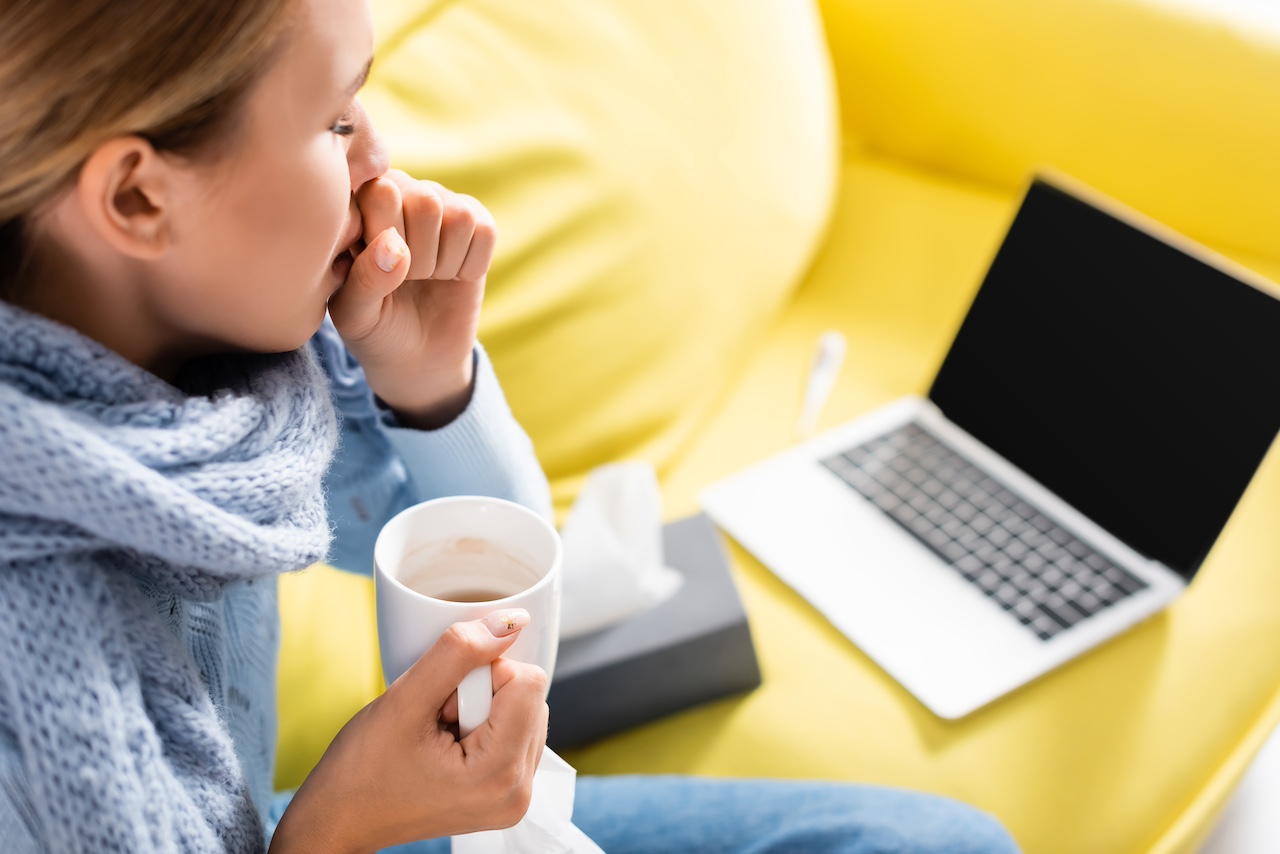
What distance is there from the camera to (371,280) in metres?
0.59

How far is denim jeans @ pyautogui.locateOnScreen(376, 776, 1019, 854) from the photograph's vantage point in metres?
0.73

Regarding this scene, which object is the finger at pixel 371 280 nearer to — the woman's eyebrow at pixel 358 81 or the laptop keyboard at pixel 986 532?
the woman's eyebrow at pixel 358 81

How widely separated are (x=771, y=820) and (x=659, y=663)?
6.0 inches

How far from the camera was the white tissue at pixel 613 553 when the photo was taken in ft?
2.81

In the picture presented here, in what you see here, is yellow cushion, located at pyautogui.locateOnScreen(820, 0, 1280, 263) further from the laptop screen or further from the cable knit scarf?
the cable knit scarf

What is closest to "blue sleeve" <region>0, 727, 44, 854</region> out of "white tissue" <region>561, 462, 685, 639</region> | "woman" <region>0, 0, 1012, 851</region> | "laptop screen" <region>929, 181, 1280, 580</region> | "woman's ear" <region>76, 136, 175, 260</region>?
"woman" <region>0, 0, 1012, 851</region>

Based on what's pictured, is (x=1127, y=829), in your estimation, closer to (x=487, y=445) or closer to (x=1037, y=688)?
(x=1037, y=688)

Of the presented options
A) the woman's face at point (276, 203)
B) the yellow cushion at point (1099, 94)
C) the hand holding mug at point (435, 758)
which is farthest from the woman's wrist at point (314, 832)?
the yellow cushion at point (1099, 94)

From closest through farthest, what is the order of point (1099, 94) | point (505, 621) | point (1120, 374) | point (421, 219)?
point (505, 621), point (421, 219), point (1120, 374), point (1099, 94)

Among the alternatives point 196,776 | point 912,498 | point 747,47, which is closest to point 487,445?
point 196,776

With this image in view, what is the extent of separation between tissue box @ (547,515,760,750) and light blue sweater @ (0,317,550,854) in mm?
122

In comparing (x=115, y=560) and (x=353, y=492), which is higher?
(x=115, y=560)

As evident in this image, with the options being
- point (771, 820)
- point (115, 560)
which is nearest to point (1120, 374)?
point (771, 820)

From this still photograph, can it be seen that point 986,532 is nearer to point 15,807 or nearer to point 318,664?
point 318,664
